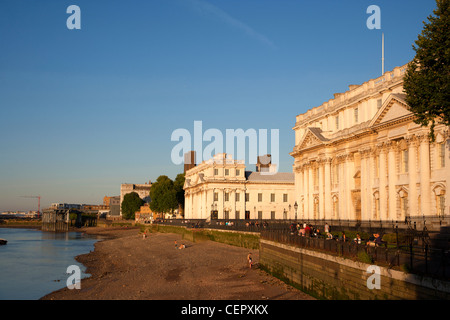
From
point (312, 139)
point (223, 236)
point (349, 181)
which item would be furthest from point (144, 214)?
point (349, 181)

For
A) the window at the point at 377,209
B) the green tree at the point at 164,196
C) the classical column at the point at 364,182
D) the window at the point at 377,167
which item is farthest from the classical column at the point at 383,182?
the green tree at the point at 164,196

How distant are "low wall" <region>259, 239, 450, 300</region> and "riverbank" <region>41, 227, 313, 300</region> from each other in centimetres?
104

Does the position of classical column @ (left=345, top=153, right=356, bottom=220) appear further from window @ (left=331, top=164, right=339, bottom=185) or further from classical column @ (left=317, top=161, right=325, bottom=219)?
classical column @ (left=317, top=161, right=325, bottom=219)

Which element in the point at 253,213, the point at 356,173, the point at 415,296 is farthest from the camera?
the point at 253,213

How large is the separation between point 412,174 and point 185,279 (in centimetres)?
2211

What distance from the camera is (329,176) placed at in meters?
58.9

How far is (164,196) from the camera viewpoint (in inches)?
4894

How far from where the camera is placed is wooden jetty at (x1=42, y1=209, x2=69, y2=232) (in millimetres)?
177913

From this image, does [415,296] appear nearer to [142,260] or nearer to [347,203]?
[347,203]

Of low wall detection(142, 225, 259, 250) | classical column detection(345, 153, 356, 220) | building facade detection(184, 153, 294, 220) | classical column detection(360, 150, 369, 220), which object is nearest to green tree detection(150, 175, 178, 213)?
building facade detection(184, 153, 294, 220)

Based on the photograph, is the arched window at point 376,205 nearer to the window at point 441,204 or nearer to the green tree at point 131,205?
the window at point 441,204

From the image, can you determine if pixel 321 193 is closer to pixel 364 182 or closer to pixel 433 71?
pixel 364 182
